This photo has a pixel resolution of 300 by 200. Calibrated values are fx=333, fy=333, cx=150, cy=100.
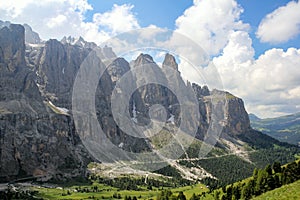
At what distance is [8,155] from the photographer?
179875mm

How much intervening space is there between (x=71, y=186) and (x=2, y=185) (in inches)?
1278

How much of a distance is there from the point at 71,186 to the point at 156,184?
4721 cm

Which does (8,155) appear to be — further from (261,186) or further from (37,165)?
(261,186)

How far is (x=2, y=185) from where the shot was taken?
15012 cm

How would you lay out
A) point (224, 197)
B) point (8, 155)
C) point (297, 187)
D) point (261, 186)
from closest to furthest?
point (297, 187)
point (261, 186)
point (224, 197)
point (8, 155)

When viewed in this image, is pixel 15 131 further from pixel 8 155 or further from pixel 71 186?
pixel 71 186

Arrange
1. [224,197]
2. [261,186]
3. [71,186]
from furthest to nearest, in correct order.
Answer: [71,186] → [224,197] → [261,186]

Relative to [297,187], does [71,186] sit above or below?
below

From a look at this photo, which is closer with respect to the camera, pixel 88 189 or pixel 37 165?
pixel 88 189

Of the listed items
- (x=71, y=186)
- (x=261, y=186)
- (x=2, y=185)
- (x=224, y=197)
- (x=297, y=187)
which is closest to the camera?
(x=297, y=187)

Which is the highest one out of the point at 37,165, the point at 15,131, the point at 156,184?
the point at 15,131

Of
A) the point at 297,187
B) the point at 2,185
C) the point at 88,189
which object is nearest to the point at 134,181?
the point at 88,189

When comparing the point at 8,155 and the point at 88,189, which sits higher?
the point at 8,155

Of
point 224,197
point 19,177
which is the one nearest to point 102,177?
point 19,177
